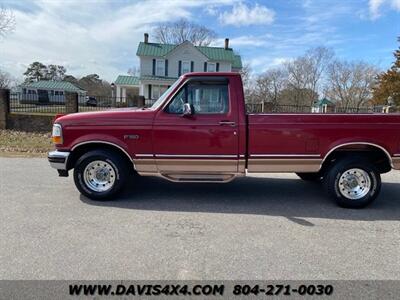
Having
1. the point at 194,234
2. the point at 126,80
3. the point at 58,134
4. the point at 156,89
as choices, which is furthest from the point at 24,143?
the point at 126,80

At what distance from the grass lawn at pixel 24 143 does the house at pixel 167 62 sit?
2679 cm

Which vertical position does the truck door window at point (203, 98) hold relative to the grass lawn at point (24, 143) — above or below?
above

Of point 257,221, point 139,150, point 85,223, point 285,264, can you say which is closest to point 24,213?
point 85,223

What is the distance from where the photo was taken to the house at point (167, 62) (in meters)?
40.8

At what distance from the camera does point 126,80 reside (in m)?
50.6

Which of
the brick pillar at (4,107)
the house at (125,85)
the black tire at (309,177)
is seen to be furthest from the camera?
the house at (125,85)

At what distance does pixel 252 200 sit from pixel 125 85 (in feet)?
154

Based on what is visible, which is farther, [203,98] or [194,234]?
[203,98]

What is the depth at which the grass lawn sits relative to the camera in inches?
407

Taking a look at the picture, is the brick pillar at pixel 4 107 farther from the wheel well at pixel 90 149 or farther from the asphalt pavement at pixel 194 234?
the wheel well at pixel 90 149

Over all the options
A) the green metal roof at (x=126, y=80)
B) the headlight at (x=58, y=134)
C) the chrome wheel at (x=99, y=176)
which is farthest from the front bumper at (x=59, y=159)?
the green metal roof at (x=126, y=80)

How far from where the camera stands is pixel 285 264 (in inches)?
135

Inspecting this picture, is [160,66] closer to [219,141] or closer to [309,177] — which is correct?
[309,177]

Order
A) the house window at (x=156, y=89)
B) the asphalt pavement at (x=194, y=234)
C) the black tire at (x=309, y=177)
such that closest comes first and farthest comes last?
the asphalt pavement at (x=194, y=234)
the black tire at (x=309, y=177)
the house window at (x=156, y=89)
